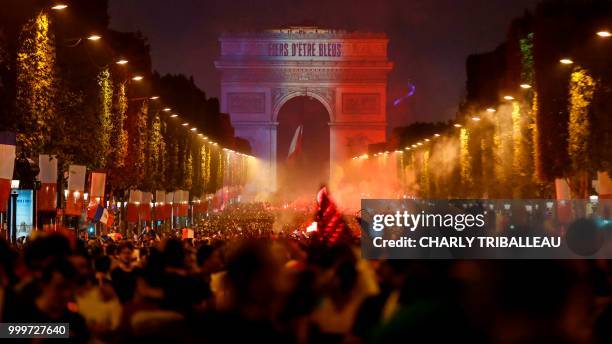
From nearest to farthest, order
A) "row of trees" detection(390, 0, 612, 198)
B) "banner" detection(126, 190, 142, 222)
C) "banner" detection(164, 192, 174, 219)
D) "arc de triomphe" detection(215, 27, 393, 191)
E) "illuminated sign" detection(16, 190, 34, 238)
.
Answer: "illuminated sign" detection(16, 190, 34, 238) → "row of trees" detection(390, 0, 612, 198) → "banner" detection(126, 190, 142, 222) → "banner" detection(164, 192, 174, 219) → "arc de triomphe" detection(215, 27, 393, 191)

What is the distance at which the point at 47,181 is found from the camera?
29.6 m

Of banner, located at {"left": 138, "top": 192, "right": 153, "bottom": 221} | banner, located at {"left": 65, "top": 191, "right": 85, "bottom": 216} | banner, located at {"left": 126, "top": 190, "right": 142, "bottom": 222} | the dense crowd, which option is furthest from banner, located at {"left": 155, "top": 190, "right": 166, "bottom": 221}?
the dense crowd

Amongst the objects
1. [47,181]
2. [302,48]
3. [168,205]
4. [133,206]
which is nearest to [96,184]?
[47,181]

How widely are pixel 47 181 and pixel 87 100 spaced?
8071mm

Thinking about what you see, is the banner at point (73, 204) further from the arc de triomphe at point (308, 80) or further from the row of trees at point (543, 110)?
the arc de triomphe at point (308, 80)

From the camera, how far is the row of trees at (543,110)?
33.8 metres

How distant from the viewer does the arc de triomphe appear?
137m

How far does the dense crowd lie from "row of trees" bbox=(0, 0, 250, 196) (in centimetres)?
1639

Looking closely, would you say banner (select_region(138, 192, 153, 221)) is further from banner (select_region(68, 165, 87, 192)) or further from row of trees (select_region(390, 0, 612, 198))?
banner (select_region(68, 165, 87, 192))

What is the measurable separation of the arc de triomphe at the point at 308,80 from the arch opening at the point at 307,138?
544 inches

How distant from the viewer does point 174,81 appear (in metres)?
85.4

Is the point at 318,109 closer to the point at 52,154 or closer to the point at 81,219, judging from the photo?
the point at 81,219

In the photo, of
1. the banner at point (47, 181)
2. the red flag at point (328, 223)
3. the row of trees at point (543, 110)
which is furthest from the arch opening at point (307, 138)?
the red flag at point (328, 223)

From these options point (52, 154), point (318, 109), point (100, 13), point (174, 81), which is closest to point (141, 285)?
point (52, 154)
